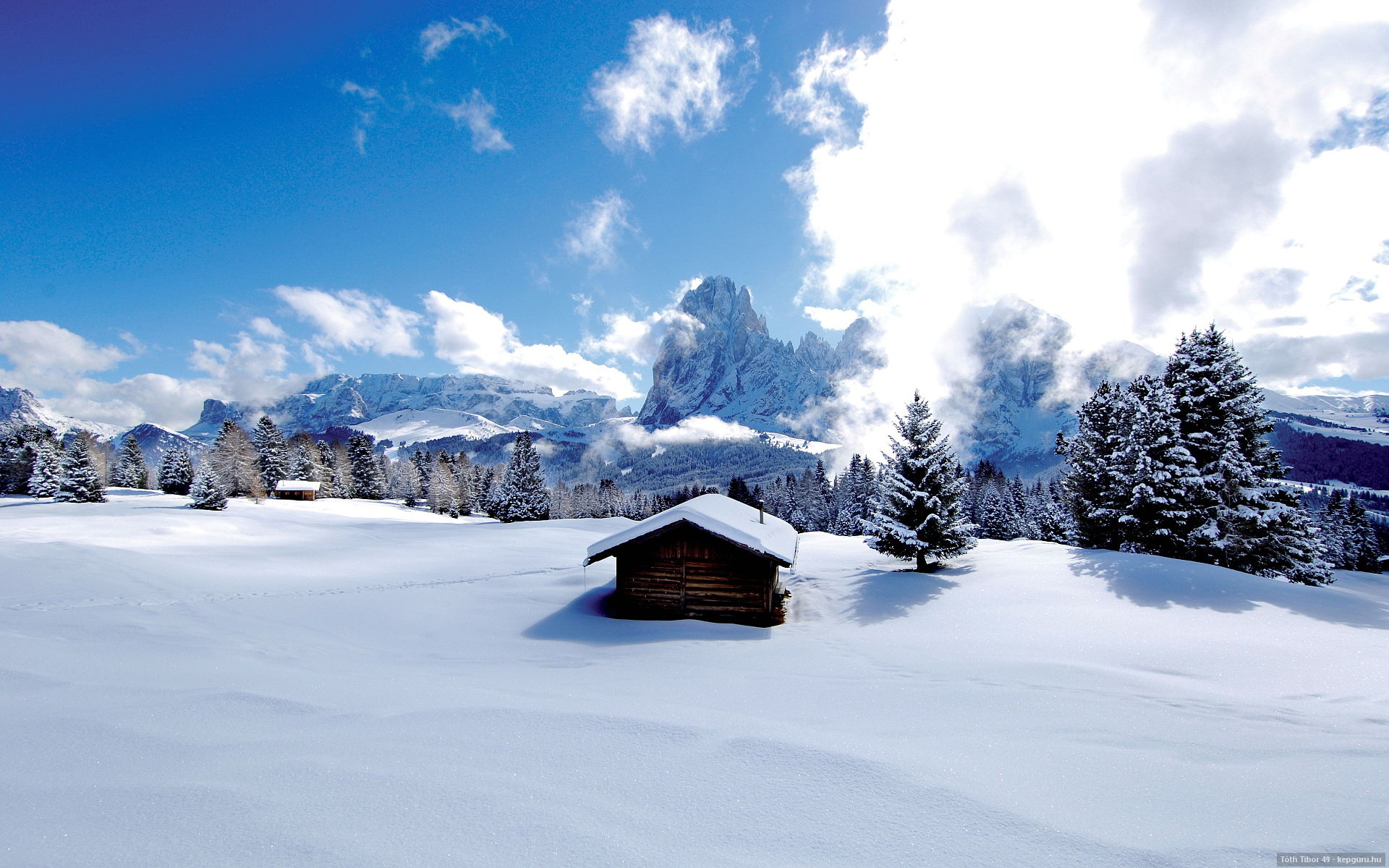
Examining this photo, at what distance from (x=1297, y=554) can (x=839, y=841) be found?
3036 cm

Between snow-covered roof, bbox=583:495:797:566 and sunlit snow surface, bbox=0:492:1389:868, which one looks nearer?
sunlit snow surface, bbox=0:492:1389:868

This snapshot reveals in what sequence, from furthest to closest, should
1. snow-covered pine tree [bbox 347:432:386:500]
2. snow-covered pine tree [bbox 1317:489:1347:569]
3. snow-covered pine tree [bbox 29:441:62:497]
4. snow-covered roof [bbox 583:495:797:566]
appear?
1. snow-covered pine tree [bbox 347:432:386:500]
2. snow-covered pine tree [bbox 1317:489:1347:569]
3. snow-covered pine tree [bbox 29:441:62:497]
4. snow-covered roof [bbox 583:495:797:566]

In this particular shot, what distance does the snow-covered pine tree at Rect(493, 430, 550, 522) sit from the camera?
51.6 m

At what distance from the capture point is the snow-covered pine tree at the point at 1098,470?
25.6 meters

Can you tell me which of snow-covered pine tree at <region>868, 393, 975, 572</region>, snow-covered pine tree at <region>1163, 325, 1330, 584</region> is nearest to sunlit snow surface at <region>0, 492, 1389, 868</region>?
snow-covered pine tree at <region>868, 393, 975, 572</region>

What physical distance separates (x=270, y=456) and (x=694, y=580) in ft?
229

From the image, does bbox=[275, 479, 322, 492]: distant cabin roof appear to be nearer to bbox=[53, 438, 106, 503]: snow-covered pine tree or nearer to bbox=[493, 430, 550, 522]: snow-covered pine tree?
bbox=[53, 438, 106, 503]: snow-covered pine tree

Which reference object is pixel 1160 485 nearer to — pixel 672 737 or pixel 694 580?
pixel 694 580

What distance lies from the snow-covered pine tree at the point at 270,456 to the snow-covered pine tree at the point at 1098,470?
258 ft

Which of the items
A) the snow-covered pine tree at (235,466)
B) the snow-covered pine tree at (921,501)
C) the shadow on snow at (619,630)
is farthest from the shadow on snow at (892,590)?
the snow-covered pine tree at (235,466)

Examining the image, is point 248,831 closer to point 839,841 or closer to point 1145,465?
point 839,841

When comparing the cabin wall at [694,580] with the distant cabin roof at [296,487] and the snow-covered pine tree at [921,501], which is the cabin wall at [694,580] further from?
the distant cabin roof at [296,487]

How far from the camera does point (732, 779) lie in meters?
3.93

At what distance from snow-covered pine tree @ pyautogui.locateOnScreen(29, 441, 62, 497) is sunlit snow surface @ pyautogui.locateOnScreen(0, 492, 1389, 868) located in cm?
5462
